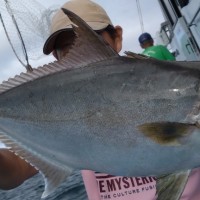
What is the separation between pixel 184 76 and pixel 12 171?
1.66 m

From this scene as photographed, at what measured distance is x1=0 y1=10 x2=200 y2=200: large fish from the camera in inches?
69.1

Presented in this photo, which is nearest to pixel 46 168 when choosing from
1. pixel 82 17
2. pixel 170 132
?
pixel 170 132

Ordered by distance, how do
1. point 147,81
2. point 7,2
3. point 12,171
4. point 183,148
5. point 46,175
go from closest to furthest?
point 183,148 < point 147,81 < point 46,175 < point 12,171 < point 7,2

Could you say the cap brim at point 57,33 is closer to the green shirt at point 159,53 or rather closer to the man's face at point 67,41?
the man's face at point 67,41

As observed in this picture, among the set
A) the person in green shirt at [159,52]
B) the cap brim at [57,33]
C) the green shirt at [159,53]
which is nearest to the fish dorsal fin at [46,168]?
the cap brim at [57,33]

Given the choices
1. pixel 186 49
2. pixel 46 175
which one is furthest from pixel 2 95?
pixel 186 49

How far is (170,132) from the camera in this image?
1707 millimetres

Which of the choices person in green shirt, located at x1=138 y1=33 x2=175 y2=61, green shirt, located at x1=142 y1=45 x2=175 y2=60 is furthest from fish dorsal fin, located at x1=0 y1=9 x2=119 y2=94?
green shirt, located at x1=142 y1=45 x2=175 y2=60

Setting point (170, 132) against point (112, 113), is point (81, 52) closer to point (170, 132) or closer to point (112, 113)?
point (112, 113)

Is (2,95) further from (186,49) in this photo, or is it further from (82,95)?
(186,49)

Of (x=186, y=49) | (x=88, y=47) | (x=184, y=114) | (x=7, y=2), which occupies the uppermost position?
(x=7, y=2)

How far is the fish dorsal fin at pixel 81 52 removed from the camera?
190 centimetres

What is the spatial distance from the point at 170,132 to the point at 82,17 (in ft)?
4.04

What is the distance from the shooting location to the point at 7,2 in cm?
780
